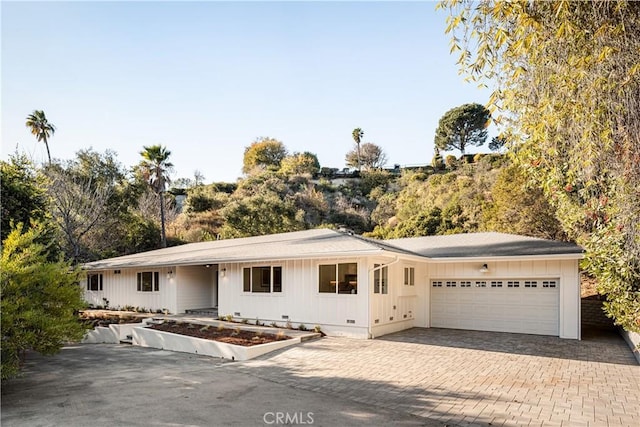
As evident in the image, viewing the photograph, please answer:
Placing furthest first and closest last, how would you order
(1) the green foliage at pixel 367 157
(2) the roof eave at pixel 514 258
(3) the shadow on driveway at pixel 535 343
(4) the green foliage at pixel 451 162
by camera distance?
(1) the green foliage at pixel 367 157 → (4) the green foliage at pixel 451 162 → (2) the roof eave at pixel 514 258 → (3) the shadow on driveway at pixel 535 343

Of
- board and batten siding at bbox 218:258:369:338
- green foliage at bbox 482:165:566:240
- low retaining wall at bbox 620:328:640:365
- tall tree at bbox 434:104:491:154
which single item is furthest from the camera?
tall tree at bbox 434:104:491:154

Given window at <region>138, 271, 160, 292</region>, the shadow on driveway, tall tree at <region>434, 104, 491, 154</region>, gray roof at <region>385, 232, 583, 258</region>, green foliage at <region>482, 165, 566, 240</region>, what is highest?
tall tree at <region>434, 104, 491, 154</region>

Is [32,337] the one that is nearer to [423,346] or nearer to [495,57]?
[495,57]

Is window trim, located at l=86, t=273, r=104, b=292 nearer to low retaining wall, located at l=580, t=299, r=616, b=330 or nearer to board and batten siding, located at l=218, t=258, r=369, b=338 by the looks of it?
board and batten siding, located at l=218, t=258, r=369, b=338

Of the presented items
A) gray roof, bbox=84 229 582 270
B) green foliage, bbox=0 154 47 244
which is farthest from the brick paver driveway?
green foliage, bbox=0 154 47 244

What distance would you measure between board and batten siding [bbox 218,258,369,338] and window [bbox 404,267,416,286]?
2.70 metres

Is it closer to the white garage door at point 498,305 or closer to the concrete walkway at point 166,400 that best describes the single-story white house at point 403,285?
the white garage door at point 498,305

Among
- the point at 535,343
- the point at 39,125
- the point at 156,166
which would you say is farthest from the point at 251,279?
the point at 39,125

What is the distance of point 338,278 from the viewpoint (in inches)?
474

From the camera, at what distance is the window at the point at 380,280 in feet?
38.7

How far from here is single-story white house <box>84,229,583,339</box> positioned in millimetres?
11695

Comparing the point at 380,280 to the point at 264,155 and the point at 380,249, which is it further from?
the point at 264,155

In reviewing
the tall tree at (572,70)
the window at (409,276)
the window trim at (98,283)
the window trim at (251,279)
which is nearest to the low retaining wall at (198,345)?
the window trim at (251,279)

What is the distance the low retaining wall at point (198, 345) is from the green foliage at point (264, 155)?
38.0 meters
